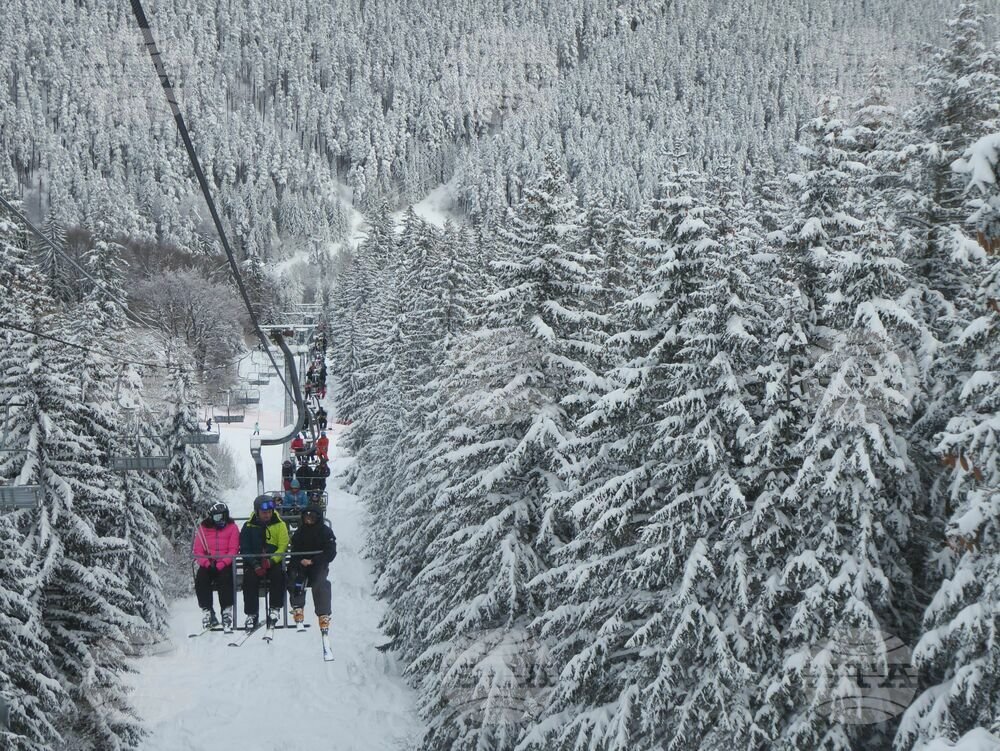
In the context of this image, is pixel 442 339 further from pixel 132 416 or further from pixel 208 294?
pixel 208 294

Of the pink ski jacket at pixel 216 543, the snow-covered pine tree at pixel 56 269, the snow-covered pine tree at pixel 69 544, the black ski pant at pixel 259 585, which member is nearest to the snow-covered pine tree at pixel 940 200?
the black ski pant at pixel 259 585

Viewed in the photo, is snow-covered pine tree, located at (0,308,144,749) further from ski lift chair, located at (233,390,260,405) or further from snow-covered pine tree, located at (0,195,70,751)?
ski lift chair, located at (233,390,260,405)

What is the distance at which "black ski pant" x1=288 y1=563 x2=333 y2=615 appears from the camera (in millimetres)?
14500

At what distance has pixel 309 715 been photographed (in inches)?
1086

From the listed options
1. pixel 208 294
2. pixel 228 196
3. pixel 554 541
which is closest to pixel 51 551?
pixel 554 541

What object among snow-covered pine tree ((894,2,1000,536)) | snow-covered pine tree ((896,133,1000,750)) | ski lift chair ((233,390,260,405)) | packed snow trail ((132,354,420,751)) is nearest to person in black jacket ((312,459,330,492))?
packed snow trail ((132,354,420,751))

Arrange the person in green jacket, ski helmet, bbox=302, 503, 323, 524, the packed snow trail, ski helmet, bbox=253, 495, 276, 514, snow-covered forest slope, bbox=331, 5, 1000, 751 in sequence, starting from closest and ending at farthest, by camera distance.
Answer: snow-covered forest slope, bbox=331, 5, 1000, 751 → ski helmet, bbox=302, 503, 323, 524 → ski helmet, bbox=253, 495, 276, 514 → the person in green jacket → the packed snow trail

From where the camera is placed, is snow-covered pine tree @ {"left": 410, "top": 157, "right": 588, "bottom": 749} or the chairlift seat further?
snow-covered pine tree @ {"left": 410, "top": 157, "right": 588, "bottom": 749}

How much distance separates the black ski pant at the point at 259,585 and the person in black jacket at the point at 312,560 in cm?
21

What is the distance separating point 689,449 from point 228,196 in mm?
176387
